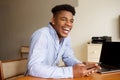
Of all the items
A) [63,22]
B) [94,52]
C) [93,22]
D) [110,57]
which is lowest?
[94,52]

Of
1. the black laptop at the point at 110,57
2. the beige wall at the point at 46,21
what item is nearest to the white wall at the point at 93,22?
the beige wall at the point at 46,21

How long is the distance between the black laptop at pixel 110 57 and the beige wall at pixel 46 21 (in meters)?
2.18

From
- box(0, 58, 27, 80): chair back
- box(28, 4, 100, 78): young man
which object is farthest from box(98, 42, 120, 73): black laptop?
box(0, 58, 27, 80): chair back

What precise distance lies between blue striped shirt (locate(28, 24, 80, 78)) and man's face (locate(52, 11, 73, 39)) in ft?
0.18

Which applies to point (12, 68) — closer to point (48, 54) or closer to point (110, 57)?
point (48, 54)

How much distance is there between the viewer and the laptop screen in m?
1.67

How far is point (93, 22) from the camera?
404 cm

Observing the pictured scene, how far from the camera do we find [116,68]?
1.57m

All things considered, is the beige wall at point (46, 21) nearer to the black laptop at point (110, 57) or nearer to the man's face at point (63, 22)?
the black laptop at point (110, 57)

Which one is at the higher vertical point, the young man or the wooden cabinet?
the young man

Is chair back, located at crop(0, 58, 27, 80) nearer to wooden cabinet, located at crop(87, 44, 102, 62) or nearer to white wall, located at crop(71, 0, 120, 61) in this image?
wooden cabinet, located at crop(87, 44, 102, 62)

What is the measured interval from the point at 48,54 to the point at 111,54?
1.89ft

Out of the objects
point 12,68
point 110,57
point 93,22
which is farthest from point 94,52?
point 12,68

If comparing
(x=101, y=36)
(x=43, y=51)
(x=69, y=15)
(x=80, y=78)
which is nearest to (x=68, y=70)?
(x=80, y=78)
